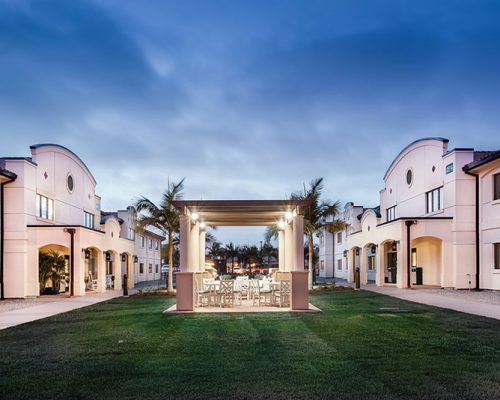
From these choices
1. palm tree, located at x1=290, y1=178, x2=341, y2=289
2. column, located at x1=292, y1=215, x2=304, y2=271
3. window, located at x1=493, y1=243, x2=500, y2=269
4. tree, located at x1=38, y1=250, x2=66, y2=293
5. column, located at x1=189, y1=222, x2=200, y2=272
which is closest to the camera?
column, located at x1=292, y1=215, x2=304, y2=271

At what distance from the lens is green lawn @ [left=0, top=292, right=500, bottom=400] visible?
18.6 feet

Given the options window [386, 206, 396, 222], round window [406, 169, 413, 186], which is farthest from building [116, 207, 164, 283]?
round window [406, 169, 413, 186]

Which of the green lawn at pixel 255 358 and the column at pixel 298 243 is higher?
the column at pixel 298 243

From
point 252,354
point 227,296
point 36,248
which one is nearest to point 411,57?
point 227,296

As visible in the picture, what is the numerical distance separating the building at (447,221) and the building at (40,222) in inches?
637

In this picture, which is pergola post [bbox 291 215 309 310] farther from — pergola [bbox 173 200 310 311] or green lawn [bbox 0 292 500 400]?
green lawn [bbox 0 292 500 400]

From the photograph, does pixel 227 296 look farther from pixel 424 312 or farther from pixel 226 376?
pixel 226 376

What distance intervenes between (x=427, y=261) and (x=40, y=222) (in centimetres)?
2140

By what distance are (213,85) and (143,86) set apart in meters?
3.62

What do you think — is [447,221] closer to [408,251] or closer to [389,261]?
[408,251]

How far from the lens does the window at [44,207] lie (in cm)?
2122

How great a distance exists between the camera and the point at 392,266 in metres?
30.4

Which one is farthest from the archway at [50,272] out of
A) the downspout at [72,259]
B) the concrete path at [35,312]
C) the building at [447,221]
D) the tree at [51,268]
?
the building at [447,221]

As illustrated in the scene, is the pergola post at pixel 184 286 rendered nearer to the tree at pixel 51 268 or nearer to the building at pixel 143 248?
the tree at pixel 51 268
